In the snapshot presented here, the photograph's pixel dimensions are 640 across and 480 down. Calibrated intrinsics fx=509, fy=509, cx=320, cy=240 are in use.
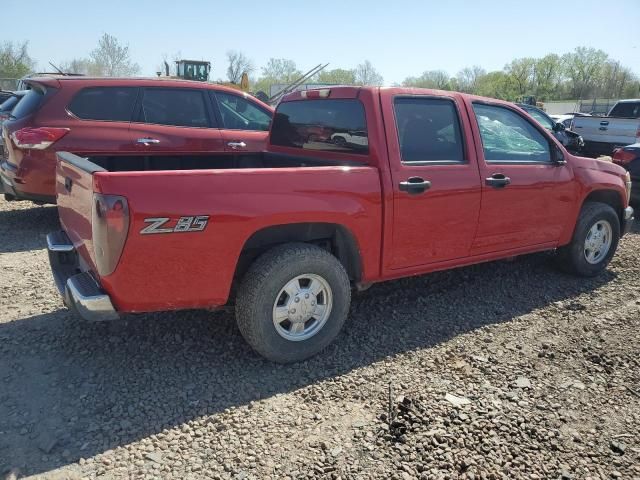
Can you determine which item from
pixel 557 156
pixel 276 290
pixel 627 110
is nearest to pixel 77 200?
pixel 276 290

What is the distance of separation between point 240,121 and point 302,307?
13.9 feet

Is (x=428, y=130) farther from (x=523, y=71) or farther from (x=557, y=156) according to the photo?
(x=523, y=71)

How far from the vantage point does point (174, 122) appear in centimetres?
642

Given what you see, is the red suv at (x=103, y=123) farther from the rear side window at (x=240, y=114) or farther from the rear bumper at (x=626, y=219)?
the rear bumper at (x=626, y=219)

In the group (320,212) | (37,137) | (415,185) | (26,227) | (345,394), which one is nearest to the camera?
(345,394)

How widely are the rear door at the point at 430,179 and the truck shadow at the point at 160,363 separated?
59 cm

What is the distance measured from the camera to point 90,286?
294cm

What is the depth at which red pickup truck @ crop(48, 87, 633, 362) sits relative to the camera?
2.79m

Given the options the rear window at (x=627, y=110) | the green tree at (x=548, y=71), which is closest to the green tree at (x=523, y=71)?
the green tree at (x=548, y=71)

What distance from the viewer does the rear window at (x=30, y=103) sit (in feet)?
19.1

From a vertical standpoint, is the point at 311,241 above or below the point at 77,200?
below

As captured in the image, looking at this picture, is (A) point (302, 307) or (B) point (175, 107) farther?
(B) point (175, 107)

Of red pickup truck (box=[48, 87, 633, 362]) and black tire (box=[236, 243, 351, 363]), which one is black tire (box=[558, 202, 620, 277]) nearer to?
red pickup truck (box=[48, 87, 633, 362])

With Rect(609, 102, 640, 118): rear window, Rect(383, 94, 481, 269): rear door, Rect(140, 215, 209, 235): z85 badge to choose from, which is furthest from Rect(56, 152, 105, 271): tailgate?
Rect(609, 102, 640, 118): rear window
